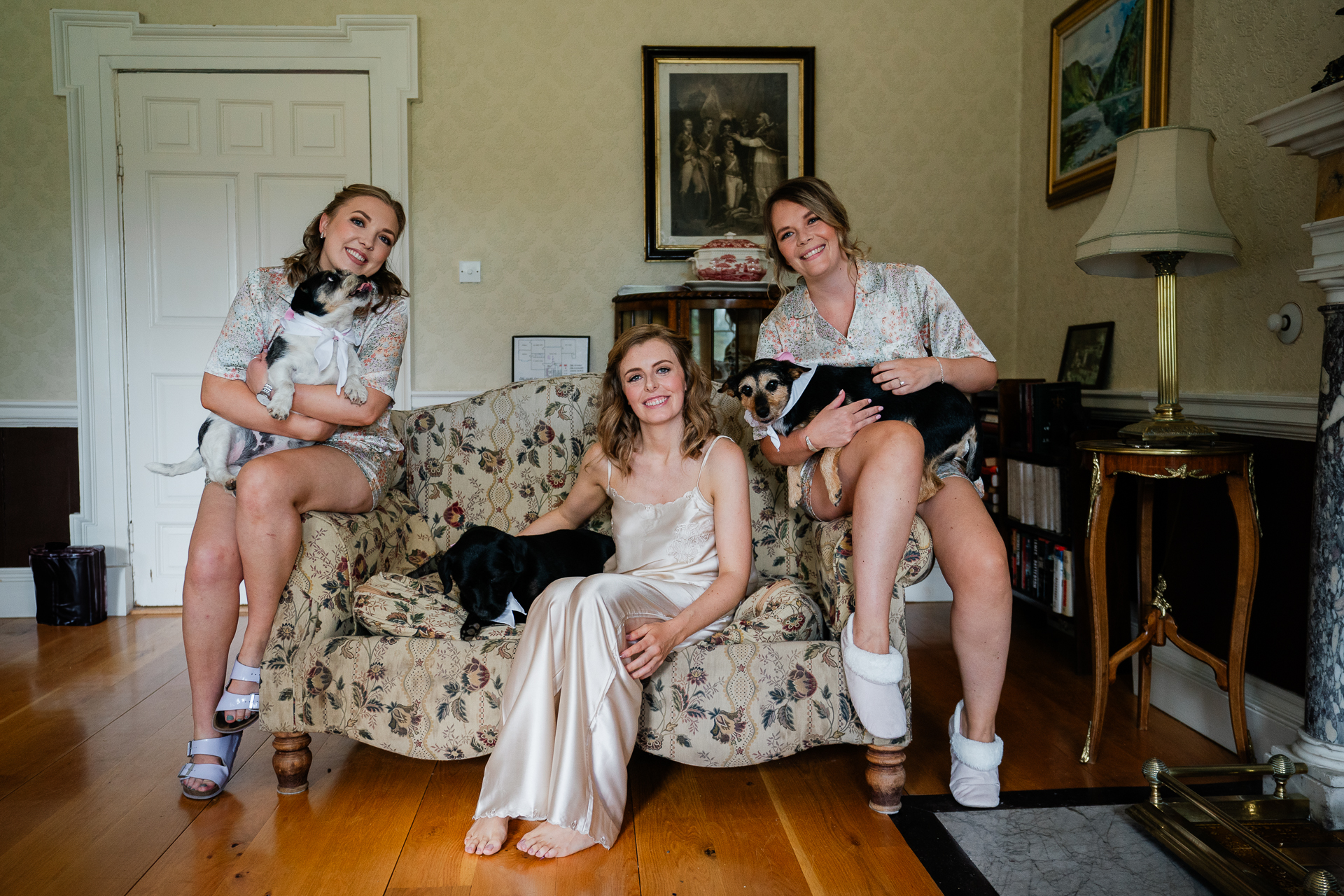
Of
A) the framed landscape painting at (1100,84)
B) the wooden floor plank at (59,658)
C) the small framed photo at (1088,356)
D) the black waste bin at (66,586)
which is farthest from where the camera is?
the black waste bin at (66,586)

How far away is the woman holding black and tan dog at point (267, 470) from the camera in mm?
1916

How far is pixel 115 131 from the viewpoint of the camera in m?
3.67

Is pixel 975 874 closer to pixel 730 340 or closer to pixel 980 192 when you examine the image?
pixel 730 340

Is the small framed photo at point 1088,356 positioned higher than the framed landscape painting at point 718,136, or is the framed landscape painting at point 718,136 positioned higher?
the framed landscape painting at point 718,136

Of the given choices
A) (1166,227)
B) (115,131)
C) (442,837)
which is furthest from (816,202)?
(115,131)

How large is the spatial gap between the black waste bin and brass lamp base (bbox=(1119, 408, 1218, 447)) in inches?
148

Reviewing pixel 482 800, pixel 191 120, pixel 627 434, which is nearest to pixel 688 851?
pixel 482 800

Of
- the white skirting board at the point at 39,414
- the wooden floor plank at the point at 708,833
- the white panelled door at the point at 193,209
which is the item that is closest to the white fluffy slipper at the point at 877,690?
the wooden floor plank at the point at 708,833

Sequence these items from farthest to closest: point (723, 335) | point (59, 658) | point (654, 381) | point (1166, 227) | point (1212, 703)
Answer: point (723, 335) < point (59, 658) < point (1212, 703) < point (1166, 227) < point (654, 381)

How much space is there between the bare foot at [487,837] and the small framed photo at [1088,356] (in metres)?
2.46

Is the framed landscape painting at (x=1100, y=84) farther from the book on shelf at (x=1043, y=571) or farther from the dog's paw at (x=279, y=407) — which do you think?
the dog's paw at (x=279, y=407)

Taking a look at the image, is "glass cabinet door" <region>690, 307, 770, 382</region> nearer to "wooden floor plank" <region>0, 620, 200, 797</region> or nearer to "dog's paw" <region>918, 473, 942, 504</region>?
"dog's paw" <region>918, 473, 942, 504</region>

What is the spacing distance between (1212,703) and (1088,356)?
4.41 ft

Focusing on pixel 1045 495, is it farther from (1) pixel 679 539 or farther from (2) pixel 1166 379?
(1) pixel 679 539
